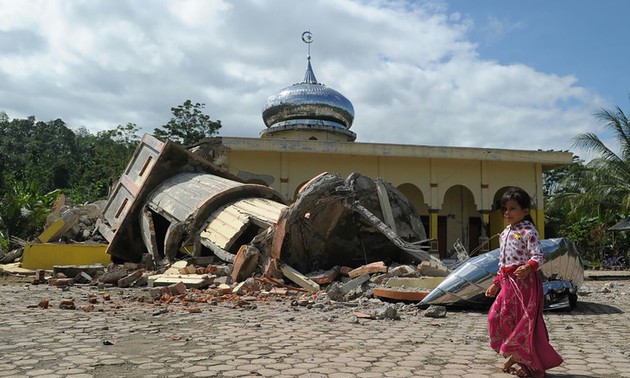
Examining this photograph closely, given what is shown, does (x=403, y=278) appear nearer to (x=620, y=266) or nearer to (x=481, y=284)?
(x=481, y=284)

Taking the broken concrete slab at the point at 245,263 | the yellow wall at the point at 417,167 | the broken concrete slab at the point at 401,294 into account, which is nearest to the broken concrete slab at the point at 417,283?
the broken concrete slab at the point at 401,294

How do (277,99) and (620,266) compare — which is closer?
(620,266)

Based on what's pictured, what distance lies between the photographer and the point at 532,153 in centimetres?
2088

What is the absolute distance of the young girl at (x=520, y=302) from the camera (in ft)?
10.8

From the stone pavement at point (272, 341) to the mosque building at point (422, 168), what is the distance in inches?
490

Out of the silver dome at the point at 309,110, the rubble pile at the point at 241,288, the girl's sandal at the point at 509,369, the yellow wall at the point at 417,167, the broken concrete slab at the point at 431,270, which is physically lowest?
the girl's sandal at the point at 509,369

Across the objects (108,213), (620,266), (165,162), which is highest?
(165,162)

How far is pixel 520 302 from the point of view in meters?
3.46

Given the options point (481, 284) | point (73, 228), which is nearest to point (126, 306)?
point (481, 284)

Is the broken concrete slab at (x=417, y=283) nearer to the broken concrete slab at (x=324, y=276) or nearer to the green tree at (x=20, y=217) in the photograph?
the broken concrete slab at (x=324, y=276)

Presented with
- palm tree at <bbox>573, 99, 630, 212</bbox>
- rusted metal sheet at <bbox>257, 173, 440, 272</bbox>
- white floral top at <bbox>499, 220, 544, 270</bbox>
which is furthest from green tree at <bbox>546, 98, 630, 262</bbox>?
white floral top at <bbox>499, 220, 544, 270</bbox>

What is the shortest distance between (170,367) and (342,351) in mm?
1148

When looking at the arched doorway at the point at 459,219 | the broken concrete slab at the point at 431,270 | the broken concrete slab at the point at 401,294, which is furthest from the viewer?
the arched doorway at the point at 459,219

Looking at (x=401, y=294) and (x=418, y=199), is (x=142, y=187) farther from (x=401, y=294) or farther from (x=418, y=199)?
(x=418, y=199)
